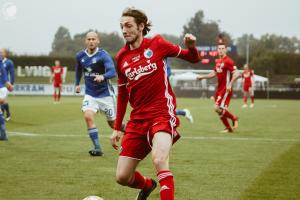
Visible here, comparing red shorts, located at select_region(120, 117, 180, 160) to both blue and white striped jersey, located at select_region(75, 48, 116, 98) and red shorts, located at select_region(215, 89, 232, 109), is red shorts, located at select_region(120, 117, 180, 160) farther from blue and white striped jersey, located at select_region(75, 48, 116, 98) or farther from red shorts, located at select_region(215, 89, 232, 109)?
red shorts, located at select_region(215, 89, 232, 109)

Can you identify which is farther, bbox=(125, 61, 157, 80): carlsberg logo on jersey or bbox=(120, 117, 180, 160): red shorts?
bbox=(125, 61, 157, 80): carlsberg logo on jersey

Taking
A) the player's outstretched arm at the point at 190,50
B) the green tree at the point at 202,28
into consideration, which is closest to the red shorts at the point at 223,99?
the player's outstretched arm at the point at 190,50

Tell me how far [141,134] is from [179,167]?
3618 mm

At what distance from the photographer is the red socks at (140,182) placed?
653 cm

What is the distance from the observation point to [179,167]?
9.64m

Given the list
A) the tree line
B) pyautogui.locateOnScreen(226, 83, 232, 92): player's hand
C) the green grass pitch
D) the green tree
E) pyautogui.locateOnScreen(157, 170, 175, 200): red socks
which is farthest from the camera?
the green tree

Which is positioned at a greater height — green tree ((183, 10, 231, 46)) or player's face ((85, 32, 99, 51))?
player's face ((85, 32, 99, 51))

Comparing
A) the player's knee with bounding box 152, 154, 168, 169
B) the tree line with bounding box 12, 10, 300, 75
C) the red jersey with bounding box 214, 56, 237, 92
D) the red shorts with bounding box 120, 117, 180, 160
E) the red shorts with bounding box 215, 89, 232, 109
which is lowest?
the tree line with bounding box 12, 10, 300, 75

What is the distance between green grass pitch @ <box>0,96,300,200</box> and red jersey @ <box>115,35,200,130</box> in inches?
54.8

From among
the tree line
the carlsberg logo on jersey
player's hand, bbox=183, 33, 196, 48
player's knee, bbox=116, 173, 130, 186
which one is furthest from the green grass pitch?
the tree line

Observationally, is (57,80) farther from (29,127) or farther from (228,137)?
(228,137)

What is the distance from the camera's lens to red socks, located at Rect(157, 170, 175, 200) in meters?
5.70

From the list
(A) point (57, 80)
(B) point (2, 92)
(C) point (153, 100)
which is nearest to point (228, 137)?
(B) point (2, 92)

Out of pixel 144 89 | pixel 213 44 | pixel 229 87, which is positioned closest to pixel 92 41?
pixel 144 89
